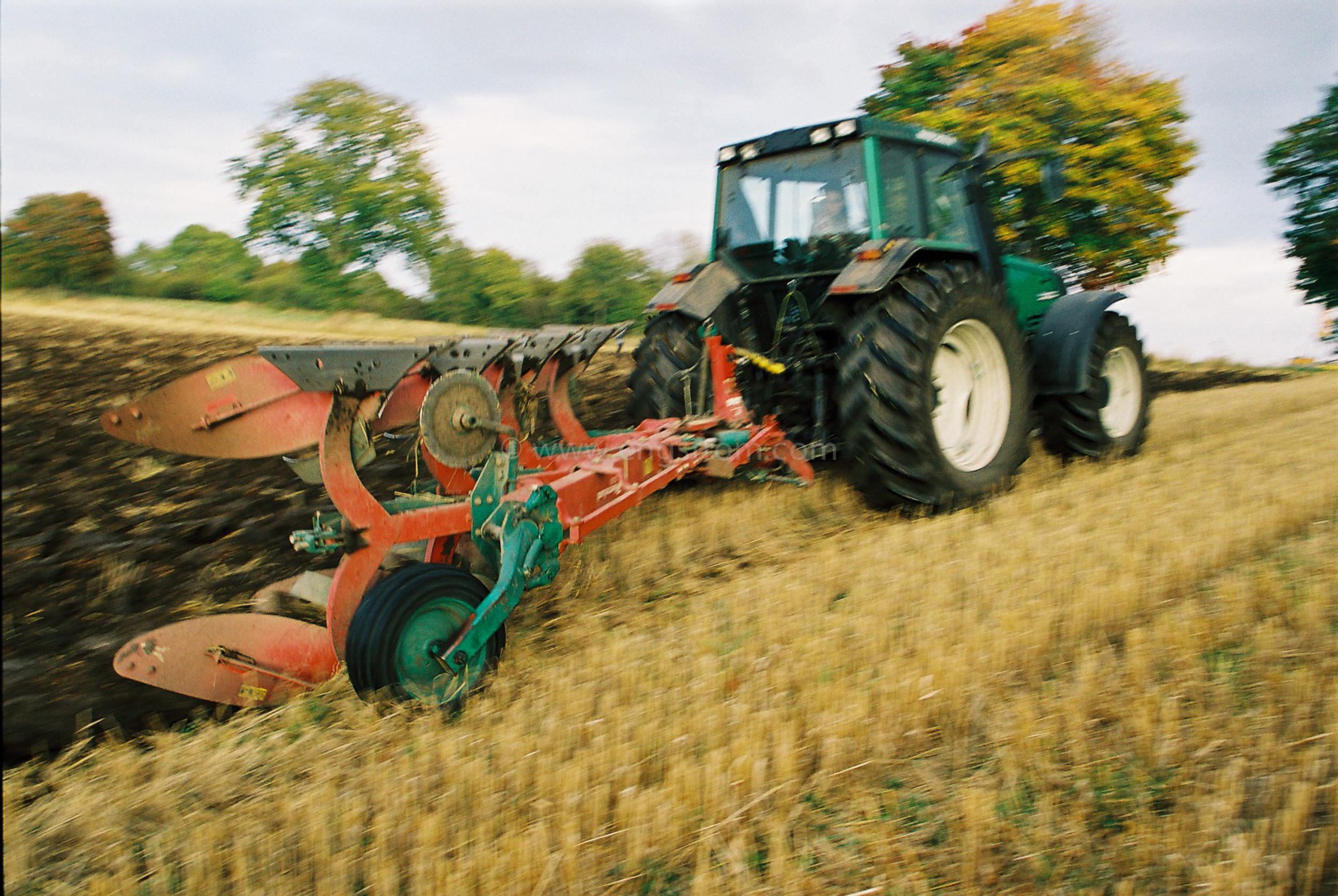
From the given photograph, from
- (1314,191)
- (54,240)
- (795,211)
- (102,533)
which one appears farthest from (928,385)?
(1314,191)

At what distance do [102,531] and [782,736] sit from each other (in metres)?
3.70

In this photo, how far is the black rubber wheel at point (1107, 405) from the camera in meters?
5.55

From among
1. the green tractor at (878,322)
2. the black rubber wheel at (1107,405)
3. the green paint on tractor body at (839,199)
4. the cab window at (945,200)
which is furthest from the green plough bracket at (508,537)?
the black rubber wheel at (1107,405)

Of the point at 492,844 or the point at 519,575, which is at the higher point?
the point at 519,575

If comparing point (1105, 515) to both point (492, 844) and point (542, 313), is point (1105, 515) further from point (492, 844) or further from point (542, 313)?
point (542, 313)

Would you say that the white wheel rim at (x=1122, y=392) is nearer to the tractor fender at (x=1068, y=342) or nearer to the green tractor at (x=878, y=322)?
the green tractor at (x=878, y=322)

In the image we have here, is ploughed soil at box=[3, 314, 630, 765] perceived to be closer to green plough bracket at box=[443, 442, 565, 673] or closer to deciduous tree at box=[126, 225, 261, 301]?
deciduous tree at box=[126, 225, 261, 301]

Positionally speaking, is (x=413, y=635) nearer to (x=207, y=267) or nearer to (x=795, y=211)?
(x=795, y=211)

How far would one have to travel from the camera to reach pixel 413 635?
270 centimetres

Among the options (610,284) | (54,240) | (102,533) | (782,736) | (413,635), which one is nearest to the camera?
(54,240)

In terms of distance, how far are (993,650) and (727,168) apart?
11.0ft

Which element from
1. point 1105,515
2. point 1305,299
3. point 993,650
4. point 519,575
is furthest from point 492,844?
point 1305,299

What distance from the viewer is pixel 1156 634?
2.82 metres

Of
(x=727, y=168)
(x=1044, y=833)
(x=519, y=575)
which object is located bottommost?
(x=1044, y=833)
